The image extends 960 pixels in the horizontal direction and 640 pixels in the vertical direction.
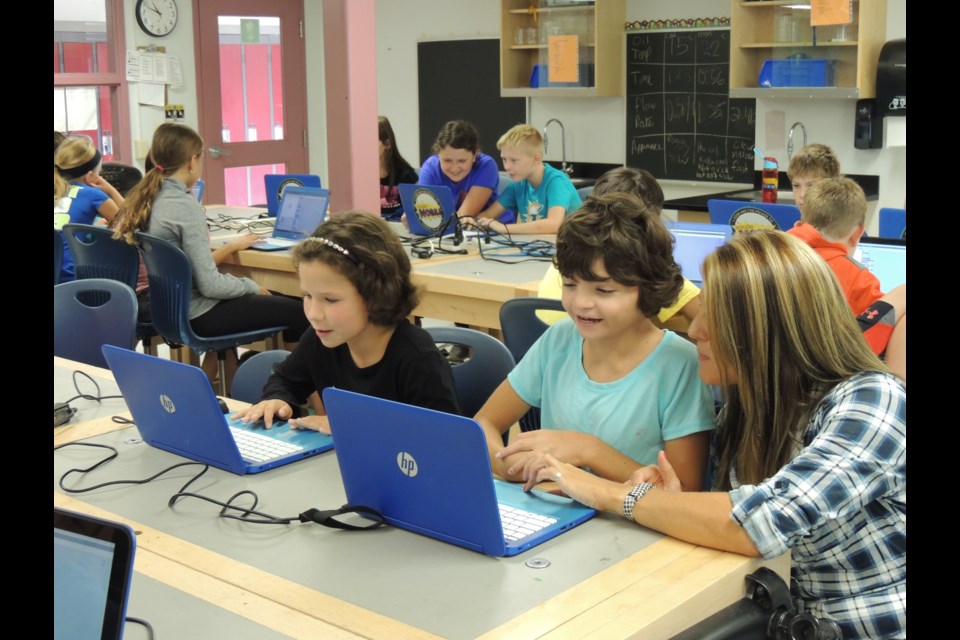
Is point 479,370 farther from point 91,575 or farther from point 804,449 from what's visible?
point 91,575

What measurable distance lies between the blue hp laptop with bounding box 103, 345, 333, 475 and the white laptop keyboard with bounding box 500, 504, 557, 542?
1.70ft

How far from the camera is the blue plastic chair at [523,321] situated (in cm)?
276

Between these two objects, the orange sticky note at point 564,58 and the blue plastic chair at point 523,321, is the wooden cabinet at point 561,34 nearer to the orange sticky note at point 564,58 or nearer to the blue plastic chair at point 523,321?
the orange sticky note at point 564,58

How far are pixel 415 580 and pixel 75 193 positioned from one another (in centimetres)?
396

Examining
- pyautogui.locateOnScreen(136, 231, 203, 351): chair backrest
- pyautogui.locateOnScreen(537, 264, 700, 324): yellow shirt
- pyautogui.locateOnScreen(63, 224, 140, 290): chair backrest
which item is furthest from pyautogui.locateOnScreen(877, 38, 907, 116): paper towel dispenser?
pyautogui.locateOnScreen(63, 224, 140, 290): chair backrest

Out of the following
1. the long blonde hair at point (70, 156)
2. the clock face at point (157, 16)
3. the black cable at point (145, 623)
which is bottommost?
the black cable at point (145, 623)

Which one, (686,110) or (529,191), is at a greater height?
(686,110)

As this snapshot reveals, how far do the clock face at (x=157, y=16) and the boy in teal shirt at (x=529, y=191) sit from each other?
3.51m

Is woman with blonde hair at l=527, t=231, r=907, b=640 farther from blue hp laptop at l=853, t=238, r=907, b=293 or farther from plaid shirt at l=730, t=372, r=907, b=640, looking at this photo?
blue hp laptop at l=853, t=238, r=907, b=293

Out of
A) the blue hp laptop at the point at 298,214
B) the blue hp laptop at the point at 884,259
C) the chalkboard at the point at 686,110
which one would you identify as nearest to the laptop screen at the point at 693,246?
the blue hp laptop at the point at 884,259

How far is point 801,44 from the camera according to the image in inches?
238

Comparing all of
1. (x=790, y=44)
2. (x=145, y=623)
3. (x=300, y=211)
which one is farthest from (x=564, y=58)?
(x=145, y=623)
